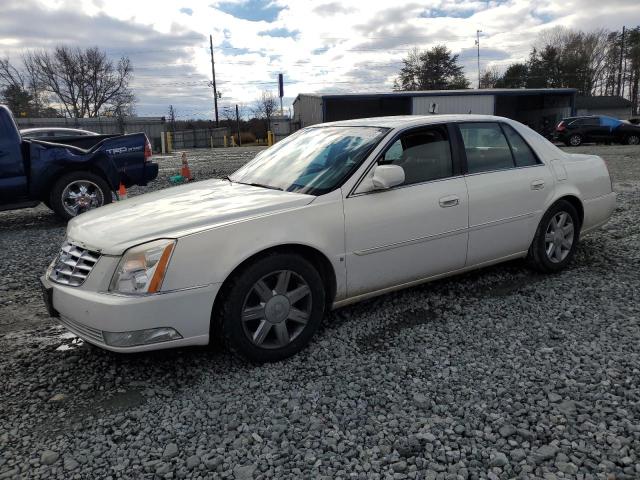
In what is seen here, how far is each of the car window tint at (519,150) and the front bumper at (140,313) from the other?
299 centimetres

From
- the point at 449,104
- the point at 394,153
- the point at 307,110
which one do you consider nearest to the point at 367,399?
the point at 394,153

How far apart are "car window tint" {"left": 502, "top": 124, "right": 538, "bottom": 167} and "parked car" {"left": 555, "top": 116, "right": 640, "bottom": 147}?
75.1 ft

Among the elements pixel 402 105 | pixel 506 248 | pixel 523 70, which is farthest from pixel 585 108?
pixel 506 248

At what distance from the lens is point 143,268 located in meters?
2.89

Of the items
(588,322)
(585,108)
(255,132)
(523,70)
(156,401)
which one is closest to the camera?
(156,401)

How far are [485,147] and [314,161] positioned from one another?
4.97 feet

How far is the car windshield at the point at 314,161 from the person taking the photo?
3672mm

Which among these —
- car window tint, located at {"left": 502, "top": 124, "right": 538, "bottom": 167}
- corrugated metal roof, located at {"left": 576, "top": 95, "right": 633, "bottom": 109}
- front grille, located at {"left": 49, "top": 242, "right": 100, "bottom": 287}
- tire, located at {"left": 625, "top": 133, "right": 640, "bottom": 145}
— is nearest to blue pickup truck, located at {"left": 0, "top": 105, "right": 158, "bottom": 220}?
front grille, located at {"left": 49, "top": 242, "right": 100, "bottom": 287}

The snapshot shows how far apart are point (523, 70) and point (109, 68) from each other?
1896 inches

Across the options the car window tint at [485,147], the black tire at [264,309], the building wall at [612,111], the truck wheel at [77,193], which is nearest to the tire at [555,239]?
the car window tint at [485,147]

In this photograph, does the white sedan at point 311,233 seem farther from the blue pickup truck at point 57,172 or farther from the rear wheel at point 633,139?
the rear wheel at point 633,139

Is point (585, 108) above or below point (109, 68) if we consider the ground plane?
below

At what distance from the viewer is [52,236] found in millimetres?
7312

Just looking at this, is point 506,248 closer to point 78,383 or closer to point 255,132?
point 78,383
